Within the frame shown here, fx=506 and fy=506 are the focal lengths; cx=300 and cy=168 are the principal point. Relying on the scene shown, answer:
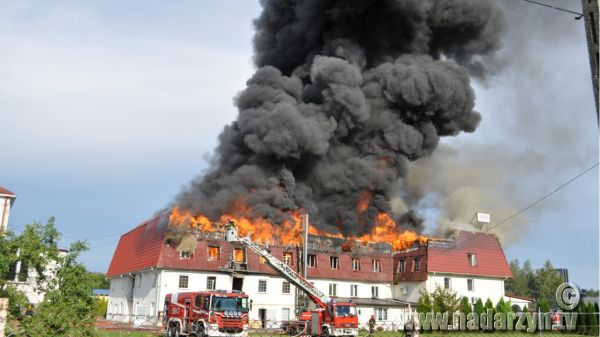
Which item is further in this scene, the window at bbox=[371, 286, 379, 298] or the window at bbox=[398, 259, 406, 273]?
the window at bbox=[398, 259, 406, 273]

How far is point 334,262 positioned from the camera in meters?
46.0

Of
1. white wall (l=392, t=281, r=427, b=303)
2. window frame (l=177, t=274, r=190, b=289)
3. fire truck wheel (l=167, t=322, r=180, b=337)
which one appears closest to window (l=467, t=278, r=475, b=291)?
white wall (l=392, t=281, r=427, b=303)

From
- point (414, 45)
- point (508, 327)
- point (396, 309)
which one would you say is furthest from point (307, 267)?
point (414, 45)

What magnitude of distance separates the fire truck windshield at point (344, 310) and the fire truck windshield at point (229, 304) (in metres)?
5.88

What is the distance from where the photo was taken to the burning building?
3984 cm

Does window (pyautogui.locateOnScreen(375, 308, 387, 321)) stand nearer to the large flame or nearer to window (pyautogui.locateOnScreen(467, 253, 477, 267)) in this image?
the large flame

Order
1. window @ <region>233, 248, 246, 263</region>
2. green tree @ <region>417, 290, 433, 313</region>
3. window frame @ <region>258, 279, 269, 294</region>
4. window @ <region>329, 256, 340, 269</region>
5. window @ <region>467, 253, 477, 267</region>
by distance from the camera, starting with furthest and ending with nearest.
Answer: window @ <region>467, 253, 477, 267</region>, window @ <region>329, 256, 340, 269</region>, window @ <region>233, 248, 246, 263</region>, window frame @ <region>258, 279, 269, 294</region>, green tree @ <region>417, 290, 433, 313</region>

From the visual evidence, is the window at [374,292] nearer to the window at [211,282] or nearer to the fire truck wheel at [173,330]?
the window at [211,282]

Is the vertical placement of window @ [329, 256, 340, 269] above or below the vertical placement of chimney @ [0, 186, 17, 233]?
below

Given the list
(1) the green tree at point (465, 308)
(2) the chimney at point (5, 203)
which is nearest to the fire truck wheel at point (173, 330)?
(2) the chimney at point (5, 203)

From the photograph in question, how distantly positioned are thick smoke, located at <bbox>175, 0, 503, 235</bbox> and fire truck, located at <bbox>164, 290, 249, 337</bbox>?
19998 millimetres

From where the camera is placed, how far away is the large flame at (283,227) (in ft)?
137

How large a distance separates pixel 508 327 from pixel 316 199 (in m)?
23.5

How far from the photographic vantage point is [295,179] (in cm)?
5300
